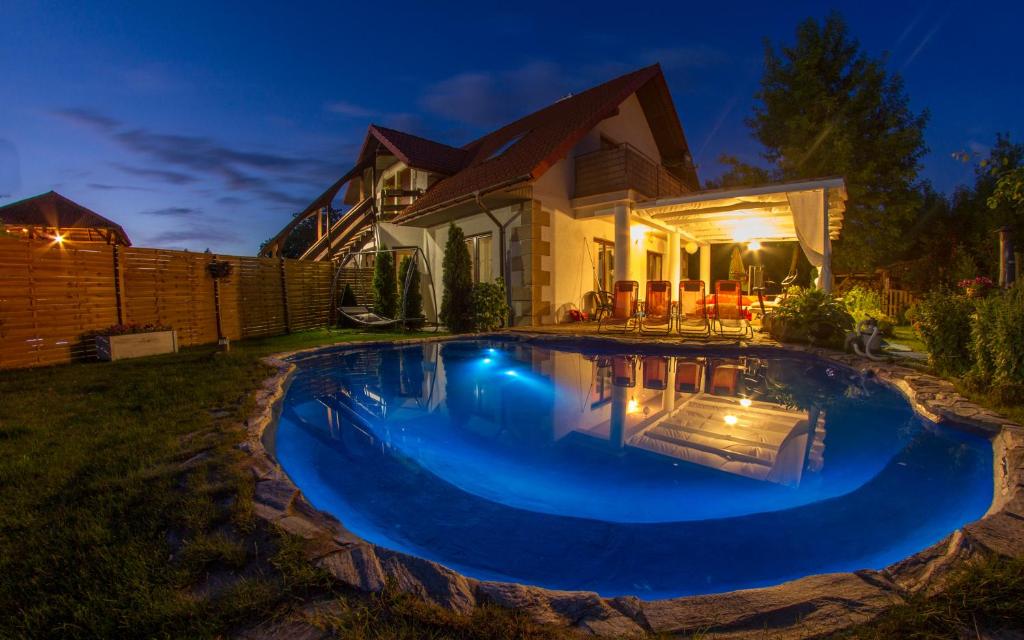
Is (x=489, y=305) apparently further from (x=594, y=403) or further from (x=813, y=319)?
(x=813, y=319)

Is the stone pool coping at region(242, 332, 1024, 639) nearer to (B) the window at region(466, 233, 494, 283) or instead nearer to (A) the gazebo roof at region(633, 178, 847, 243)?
(A) the gazebo roof at region(633, 178, 847, 243)

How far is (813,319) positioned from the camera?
8266mm

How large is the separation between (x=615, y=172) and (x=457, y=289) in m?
5.23

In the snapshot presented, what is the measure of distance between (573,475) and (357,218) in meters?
16.8

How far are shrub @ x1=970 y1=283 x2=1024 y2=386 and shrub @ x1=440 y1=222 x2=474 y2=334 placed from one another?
8.78 m

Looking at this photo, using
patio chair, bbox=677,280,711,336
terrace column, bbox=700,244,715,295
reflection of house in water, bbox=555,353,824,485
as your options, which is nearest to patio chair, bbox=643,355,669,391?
reflection of house in water, bbox=555,353,824,485

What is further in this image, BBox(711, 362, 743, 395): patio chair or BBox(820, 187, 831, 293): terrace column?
BBox(820, 187, 831, 293): terrace column

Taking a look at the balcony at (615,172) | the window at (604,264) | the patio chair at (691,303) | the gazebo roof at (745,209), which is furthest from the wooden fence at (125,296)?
the patio chair at (691,303)

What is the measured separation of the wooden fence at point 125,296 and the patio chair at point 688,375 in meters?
9.91

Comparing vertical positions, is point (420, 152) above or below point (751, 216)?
above

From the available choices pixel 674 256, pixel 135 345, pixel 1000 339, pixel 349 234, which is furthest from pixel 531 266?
pixel 349 234

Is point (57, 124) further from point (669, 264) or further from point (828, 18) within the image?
point (828, 18)

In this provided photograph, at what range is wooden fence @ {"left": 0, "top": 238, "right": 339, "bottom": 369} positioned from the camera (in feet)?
22.9

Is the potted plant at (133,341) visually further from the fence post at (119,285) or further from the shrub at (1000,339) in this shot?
the shrub at (1000,339)
